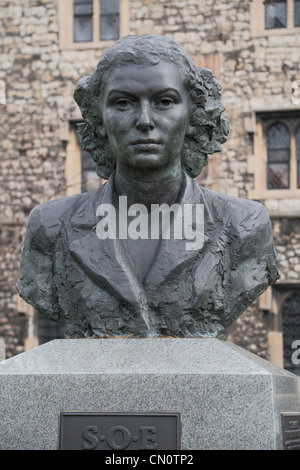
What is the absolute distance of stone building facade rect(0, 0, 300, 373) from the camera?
1551 centimetres

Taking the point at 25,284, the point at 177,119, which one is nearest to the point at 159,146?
the point at 177,119

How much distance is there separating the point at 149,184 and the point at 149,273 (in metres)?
0.43

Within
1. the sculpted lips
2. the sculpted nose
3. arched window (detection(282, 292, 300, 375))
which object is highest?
arched window (detection(282, 292, 300, 375))

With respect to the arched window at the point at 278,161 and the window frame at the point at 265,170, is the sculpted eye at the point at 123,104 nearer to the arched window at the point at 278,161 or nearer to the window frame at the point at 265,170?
the window frame at the point at 265,170

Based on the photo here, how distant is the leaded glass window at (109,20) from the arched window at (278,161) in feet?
10.6

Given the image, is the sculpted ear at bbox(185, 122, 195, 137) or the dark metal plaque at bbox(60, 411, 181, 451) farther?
the sculpted ear at bbox(185, 122, 195, 137)

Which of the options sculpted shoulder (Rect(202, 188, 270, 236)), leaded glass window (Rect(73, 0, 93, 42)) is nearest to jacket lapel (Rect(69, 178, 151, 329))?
sculpted shoulder (Rect(202, 188, 270, 236))

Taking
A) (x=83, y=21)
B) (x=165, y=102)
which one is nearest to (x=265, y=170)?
(x=83, y=21)

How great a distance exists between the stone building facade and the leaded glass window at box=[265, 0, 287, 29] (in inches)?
0.7

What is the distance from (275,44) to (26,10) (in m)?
4.39

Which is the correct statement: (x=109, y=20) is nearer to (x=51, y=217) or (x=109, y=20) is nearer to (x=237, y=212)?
(x=51, y=217)

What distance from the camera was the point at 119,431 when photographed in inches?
151

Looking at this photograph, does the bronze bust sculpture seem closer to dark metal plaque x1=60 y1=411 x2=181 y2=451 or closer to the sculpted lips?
the sculpted lips
